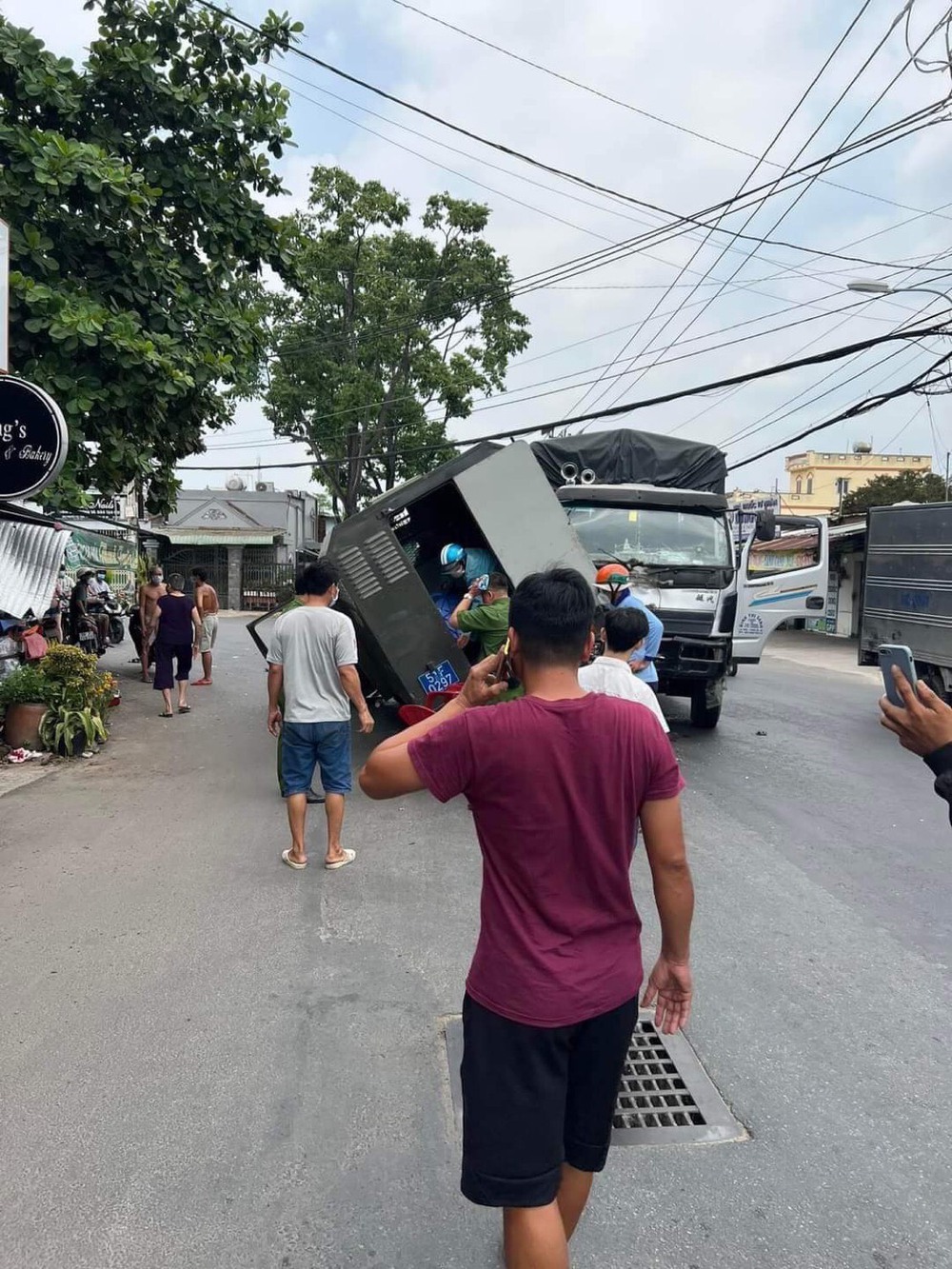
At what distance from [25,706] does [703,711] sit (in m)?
7.09

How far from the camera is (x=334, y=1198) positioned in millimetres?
2428

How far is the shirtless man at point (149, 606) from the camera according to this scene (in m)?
12.6

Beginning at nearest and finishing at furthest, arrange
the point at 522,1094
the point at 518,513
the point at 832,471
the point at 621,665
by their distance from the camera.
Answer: the point at 522,1094
the point at 621,665
the point at 518,513
the point at 832,471

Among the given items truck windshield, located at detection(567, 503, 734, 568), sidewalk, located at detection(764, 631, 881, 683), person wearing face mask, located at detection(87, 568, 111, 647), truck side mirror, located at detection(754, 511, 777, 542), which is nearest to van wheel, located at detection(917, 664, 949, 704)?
truck side mirror, located at detection(754, 511, 777, 542)

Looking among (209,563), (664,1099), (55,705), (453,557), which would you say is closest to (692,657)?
(453,557)

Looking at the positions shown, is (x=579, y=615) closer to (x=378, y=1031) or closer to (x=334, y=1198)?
(x=334, y=1198)

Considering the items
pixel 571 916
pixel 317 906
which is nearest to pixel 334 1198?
pixel 571 916

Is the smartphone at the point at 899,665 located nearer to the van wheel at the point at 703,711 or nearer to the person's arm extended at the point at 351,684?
the person's arm extended at the point at 351,684

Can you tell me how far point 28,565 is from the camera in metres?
6.17

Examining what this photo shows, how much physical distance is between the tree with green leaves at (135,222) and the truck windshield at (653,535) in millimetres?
4126

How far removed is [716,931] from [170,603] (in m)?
7.77

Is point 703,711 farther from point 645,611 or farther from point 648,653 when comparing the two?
point 645,611

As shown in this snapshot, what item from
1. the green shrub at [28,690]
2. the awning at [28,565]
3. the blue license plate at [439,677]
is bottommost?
the green shrub at [28,690]

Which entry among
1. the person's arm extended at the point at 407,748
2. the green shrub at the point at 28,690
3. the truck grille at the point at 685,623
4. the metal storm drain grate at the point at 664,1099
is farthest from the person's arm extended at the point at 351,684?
the green shrub at the point at 28,690
